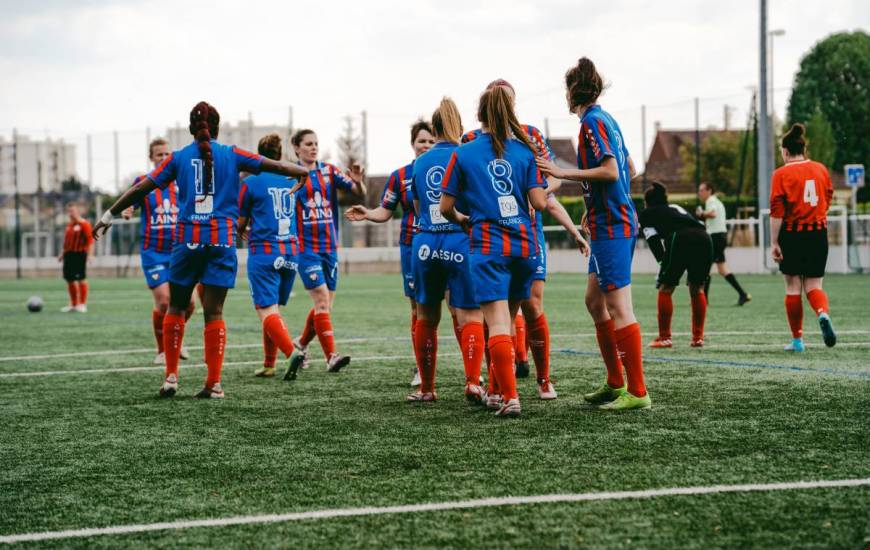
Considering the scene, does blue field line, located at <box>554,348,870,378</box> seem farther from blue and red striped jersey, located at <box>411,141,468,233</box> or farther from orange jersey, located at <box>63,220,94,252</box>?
orange jersey, located at <box>63,220,94,252</box>

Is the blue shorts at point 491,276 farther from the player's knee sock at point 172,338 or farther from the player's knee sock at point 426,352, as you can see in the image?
the player's knee sock at point 172,338

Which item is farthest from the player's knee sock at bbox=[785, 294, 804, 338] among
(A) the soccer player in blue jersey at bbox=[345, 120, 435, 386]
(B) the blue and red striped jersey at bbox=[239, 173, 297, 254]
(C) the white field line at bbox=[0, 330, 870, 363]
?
(B) the blue and red striped jersey at bbox=[239, 173, 297, 254]

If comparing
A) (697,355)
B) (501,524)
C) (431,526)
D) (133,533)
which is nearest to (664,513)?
(501,524)

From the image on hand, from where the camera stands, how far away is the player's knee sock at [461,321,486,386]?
267 inches

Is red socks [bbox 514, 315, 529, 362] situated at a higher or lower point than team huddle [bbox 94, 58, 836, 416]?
lower

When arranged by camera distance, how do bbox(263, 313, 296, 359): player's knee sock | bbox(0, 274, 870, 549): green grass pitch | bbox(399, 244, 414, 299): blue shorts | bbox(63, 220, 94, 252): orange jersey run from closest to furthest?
bbox(0, 274, 870, 549): green grass pitch, bbox(399, 244, 414, 299): blue shorts, bbox(263, 313, 296, 359): player's knee sock, bbox(63, 220, 94, 252): orange jersey

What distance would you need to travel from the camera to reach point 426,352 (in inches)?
285

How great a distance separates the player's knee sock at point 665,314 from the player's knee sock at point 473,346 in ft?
13.9

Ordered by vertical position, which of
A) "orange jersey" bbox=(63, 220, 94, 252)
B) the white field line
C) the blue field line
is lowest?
the white field line

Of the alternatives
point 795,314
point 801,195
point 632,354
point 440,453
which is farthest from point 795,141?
point 440,453

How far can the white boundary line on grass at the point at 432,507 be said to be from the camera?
3959 mm

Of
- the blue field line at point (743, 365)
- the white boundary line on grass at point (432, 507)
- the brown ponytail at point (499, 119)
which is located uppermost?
the brown ponytail at point (499, 119)

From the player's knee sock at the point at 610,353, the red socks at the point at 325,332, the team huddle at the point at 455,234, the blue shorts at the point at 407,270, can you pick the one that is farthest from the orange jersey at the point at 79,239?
the player's knee sock at the point at 610,353

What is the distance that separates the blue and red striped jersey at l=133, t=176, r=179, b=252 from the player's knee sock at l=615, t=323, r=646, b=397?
5.35m
